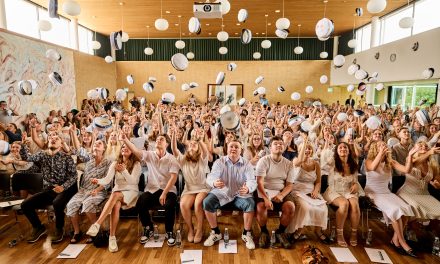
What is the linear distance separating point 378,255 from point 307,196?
3.41 ft

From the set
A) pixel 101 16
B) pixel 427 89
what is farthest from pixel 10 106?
pixel 427 89

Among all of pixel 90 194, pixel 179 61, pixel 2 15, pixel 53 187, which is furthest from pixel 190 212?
pixel 2 15

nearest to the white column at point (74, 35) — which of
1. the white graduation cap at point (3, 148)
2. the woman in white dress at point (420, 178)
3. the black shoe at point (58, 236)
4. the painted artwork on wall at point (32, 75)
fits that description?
the painted artwork on wall at point (32, 75)

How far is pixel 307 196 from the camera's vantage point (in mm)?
3885

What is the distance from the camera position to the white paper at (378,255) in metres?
3.43

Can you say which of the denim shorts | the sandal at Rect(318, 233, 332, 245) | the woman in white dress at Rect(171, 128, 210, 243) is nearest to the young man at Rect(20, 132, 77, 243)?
the woman in white dress at Rect(171, 128, 210, 243)

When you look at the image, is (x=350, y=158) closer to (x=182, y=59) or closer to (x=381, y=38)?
(x=182, y=59)

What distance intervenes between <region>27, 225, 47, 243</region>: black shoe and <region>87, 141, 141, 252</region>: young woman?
0.94m

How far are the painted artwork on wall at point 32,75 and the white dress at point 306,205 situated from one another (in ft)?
23.9

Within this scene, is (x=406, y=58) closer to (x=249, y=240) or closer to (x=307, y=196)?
(x=307, y=196)

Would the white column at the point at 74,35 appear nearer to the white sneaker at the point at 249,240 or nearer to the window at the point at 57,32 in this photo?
the window at the point at 57,32

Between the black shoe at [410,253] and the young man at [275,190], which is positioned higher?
the young man at [275,190]

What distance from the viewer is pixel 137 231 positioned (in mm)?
4184

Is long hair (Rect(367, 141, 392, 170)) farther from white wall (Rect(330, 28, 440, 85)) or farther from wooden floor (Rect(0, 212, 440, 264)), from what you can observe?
white wall (Rect(330, 28, 440, 85))
